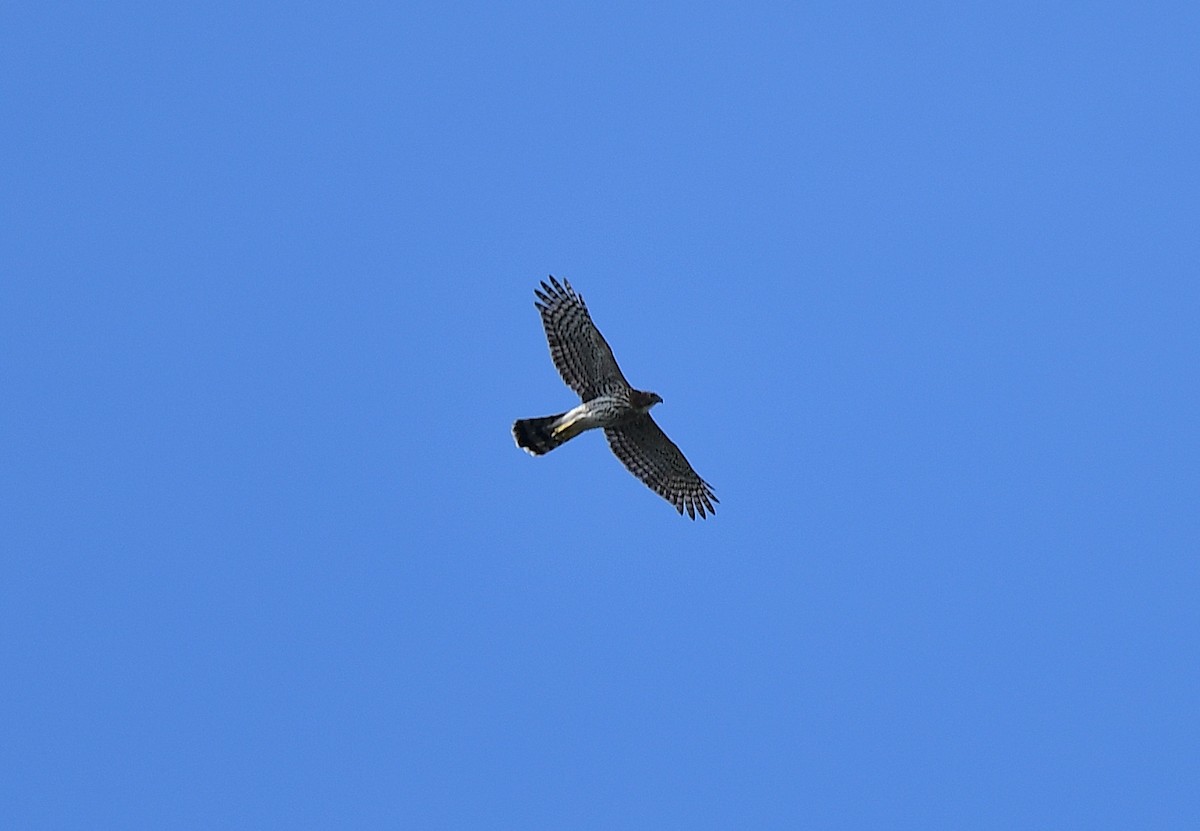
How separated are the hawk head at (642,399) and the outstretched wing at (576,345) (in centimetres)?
16

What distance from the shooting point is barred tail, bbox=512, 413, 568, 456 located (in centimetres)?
2566

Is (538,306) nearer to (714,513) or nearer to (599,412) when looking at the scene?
(599,412)

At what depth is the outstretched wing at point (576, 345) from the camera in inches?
992

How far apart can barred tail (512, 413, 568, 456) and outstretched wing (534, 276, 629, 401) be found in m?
0.62

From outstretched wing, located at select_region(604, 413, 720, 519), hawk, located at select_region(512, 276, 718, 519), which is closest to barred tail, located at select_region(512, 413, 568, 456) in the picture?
hawk, located at select_region(512, 276, 718, 519)

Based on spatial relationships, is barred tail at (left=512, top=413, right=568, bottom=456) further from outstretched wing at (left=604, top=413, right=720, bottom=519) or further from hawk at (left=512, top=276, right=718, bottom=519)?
outstretched wing at (left=604, top=413, right=720, bottom=519)

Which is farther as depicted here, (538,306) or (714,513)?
(714,513)

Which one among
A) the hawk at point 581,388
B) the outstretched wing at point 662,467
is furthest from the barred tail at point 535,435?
the outstretched wing at point 662,467

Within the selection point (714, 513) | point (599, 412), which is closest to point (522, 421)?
point (599, 412)

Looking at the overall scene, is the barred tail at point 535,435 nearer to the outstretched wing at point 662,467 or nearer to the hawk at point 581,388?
the hawk at point 581,388

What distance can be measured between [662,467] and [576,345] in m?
2.60

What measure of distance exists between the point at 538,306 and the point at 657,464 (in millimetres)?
3201

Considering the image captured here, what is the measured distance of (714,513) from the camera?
26.9 m

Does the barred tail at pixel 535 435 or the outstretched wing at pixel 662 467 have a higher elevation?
the outstretched wing at pixel 662 467
